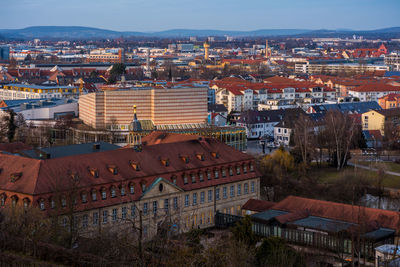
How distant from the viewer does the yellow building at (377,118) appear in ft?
190

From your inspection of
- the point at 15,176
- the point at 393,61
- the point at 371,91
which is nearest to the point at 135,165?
the point at 15,176

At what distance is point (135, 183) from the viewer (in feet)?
90.7

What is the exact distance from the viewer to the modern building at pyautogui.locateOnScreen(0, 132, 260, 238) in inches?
987

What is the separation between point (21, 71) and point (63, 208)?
81159 mm

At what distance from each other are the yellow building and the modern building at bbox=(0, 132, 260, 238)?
27.9 metres

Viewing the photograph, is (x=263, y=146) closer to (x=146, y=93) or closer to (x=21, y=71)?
(x=146, y=93)

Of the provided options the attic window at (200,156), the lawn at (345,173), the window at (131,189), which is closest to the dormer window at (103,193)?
the window at (131,189)

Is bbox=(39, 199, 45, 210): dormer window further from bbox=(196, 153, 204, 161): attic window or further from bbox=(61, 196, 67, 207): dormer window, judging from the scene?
bbox=(196, 153, 204, 161): attic window

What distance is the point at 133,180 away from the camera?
90.6ft

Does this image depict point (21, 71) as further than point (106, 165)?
Yes

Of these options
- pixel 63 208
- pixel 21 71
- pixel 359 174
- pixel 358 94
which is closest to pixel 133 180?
pixel 63 208

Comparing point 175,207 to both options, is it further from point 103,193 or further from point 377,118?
point 377,118

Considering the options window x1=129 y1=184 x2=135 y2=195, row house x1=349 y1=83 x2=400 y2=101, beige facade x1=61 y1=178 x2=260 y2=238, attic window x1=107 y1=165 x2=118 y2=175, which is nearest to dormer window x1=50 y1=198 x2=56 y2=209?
beige facade x1=61 y1=178 x2=260 y2=238

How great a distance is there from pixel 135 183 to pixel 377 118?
115ft
